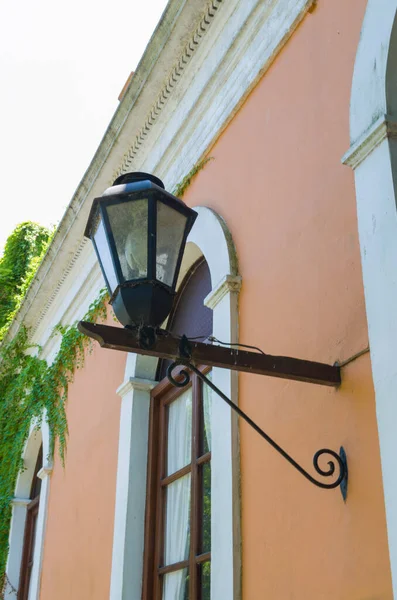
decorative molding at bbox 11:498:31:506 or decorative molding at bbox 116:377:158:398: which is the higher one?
decorative molding at bbox 116:377:158:398

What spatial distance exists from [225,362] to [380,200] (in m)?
0.81

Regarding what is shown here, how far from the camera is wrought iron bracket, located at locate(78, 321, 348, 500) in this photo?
2.79 metres

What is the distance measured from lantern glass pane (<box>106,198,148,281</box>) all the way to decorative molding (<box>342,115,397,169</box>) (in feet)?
2.70

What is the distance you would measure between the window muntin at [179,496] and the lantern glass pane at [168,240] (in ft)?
5.35

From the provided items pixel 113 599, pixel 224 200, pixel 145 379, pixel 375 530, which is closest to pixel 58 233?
pixel 145 379

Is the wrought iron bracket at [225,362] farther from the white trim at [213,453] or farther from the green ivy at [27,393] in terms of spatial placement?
the green ivy at [27,393]

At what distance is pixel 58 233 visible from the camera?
7.31 m

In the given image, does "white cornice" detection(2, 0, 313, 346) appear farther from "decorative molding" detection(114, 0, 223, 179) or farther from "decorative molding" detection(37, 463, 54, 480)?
"decorative molding" detection(37, 463, 54, 480)

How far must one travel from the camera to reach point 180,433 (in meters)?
4.85

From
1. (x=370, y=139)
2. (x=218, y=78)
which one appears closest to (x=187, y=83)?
(x=218, y=78)

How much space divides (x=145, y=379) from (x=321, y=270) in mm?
2234

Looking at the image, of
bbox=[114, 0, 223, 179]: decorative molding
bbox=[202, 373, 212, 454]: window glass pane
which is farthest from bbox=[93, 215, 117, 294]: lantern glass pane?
bbox=[114, 0, 223, 179]: decorative molding

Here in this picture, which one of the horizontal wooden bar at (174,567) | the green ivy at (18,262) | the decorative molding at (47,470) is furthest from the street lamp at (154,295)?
the green ivy at (18,262)

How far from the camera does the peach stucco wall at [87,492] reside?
537 centimetres
